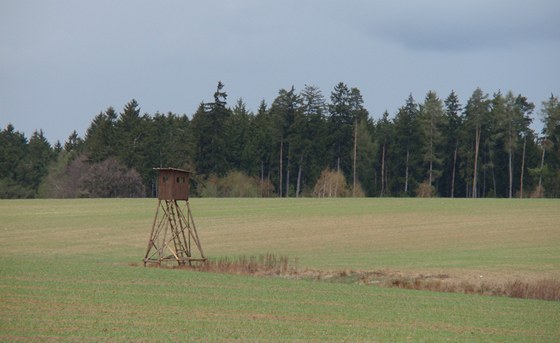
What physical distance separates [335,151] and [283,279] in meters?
92.4

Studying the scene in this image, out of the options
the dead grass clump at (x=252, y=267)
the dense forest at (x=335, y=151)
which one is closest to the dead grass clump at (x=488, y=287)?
the dead grass clump at (x=252, y=267)

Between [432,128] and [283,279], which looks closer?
[283,279]

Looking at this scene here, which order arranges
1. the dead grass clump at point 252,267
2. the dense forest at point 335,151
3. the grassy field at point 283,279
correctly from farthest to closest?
the dense forest at point 335,151, the dead grass clump at point 252,267, the grassy field at point 283,279

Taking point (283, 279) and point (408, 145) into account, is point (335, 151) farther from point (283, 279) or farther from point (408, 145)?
point (283, 279)

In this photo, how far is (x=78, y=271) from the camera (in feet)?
133

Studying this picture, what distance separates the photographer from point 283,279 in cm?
4275

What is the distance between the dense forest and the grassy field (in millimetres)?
35069

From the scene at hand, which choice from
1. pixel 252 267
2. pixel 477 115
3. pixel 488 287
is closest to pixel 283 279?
pixel 252 267

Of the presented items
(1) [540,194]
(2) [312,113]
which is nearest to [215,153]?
(2) [312,113]

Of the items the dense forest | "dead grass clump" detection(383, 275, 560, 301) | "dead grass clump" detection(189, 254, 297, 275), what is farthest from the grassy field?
the dense forest

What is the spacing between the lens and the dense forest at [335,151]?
127 m

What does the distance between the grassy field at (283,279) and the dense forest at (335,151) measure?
115ft

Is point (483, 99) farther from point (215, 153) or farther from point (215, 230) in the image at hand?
point (215, 230)

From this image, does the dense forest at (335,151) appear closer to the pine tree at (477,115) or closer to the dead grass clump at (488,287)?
the pine tree at (477,115)
